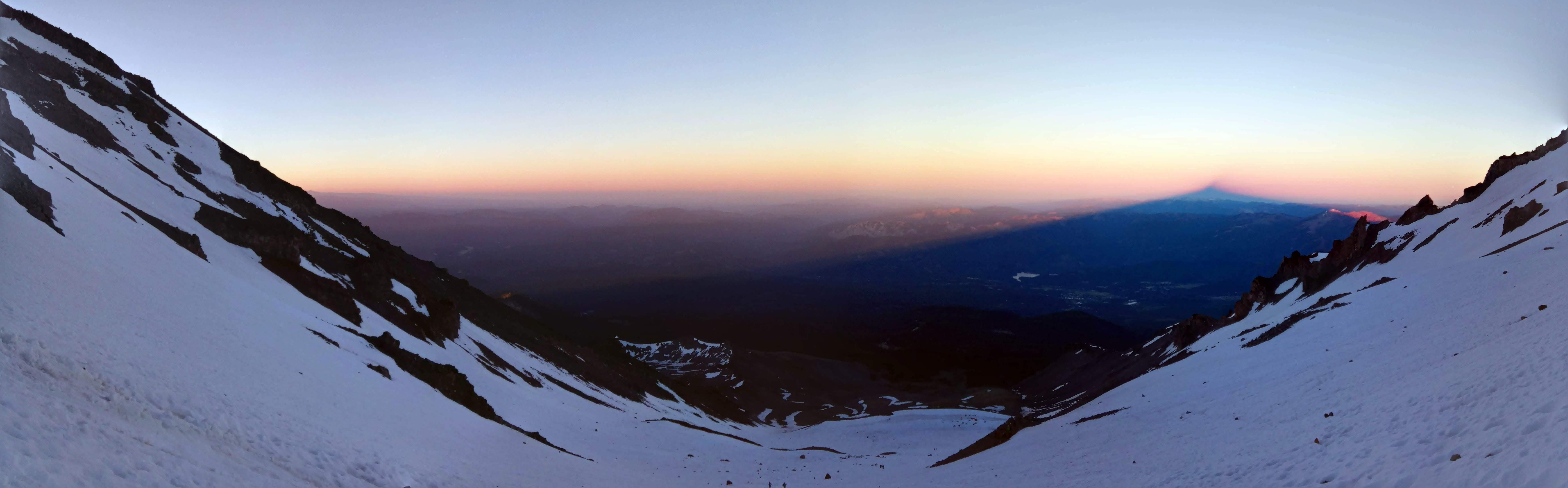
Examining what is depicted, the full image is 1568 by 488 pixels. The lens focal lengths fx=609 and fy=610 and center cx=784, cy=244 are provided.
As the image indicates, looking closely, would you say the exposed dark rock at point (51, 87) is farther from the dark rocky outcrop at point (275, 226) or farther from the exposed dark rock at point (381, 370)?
→ the exposed dark rock at point (381, 370)

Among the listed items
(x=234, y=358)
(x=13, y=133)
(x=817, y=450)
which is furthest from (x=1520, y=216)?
(x=13, y=133)

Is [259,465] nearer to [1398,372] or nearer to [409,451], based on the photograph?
[409,451]

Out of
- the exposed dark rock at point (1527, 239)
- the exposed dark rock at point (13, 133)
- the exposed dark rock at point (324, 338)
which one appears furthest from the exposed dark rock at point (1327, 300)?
the exposed dark rock at point (13, 133)

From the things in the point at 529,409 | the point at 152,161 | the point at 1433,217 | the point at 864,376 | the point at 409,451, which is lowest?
the point at 864,376

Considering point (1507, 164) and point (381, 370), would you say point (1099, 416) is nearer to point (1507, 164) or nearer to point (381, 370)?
point (381, 370)

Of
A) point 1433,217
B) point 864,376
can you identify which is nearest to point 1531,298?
point 1433,217

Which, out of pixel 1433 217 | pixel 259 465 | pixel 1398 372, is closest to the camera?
pixel 259 465
